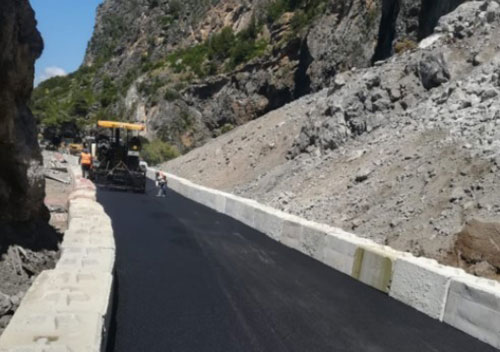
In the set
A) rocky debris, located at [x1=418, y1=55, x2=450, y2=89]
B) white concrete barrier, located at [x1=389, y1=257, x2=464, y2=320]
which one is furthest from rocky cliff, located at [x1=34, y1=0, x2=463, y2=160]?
white concrete barrier, located at [x1=389, y1=257, x2=464, y2=320]

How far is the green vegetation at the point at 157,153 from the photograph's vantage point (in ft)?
148

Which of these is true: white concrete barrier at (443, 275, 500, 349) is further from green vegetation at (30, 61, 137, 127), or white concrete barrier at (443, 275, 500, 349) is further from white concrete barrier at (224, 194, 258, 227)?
green vegetation at (30, 61, 137, 127)

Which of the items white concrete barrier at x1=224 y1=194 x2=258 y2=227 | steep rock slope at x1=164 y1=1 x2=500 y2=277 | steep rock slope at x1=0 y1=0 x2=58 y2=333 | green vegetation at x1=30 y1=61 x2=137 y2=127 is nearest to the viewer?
steep rock slope at x1=0 y1=0 x2=58 y2=333

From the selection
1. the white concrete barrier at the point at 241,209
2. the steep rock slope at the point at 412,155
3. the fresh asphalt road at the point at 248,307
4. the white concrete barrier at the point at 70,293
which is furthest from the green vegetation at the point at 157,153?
the white concrete barrier at the point at 70,293

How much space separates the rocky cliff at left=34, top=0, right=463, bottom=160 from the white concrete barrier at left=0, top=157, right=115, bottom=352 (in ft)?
65.2

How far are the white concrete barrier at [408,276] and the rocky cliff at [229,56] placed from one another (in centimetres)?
1531

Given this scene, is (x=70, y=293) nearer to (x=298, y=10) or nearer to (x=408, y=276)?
(x=408, y=276)

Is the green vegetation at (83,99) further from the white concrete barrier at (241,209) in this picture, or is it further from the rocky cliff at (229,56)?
the white concrete barrier at (241,209)

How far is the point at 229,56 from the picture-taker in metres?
54.7

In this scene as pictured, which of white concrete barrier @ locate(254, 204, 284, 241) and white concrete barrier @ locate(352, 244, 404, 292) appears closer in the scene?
white concrete barrier @ locate(352, 244, 404, 292)

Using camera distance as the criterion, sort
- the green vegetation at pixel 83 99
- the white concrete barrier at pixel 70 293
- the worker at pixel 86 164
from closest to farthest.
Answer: the white concrete barrier at pixel 70 293
the worker at pixel 86 164
the green vegetation at pixel 83 99

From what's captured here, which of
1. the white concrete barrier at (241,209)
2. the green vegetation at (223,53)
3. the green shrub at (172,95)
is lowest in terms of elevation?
the white concrete barrier at (241,209)

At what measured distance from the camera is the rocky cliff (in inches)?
1266

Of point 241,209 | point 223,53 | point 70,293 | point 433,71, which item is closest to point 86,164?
point 241,209
